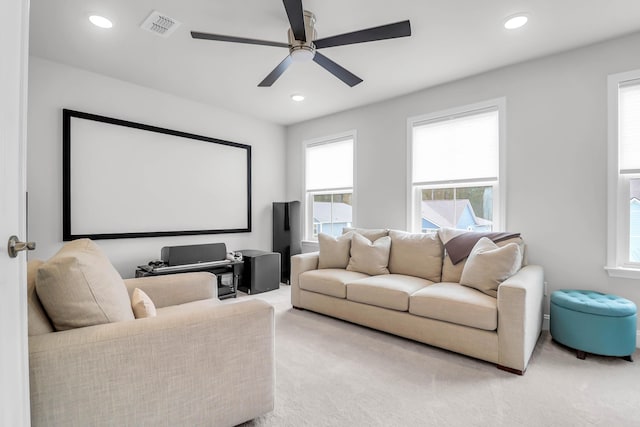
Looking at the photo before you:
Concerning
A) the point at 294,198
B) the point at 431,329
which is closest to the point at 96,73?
the point at 294,198

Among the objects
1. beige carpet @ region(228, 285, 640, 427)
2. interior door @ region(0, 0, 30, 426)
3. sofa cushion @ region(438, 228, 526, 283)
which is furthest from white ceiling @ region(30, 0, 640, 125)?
beige carpet @ region(228, 285, 640, 427)

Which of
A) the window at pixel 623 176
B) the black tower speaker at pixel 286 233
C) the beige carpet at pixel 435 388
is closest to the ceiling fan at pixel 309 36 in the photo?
the window at pixel 623 176

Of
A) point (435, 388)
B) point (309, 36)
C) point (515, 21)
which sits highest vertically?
point (515, 21)

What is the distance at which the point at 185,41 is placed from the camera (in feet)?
8.69

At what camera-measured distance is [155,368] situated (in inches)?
49.4

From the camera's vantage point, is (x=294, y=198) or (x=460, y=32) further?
(x=294, y=198)

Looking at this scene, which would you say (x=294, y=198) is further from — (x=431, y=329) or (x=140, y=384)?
(x=140, y=384)

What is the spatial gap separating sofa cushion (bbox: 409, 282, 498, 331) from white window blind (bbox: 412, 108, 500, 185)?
139 centimetres

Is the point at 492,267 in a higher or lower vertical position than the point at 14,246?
lower

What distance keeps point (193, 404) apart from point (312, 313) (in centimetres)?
213

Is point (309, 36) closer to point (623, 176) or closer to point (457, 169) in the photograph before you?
point (457, 169)

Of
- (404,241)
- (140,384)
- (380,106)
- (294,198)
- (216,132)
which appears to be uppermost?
(380,106)

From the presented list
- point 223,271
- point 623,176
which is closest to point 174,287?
point 223,271

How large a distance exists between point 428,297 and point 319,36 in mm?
2381
